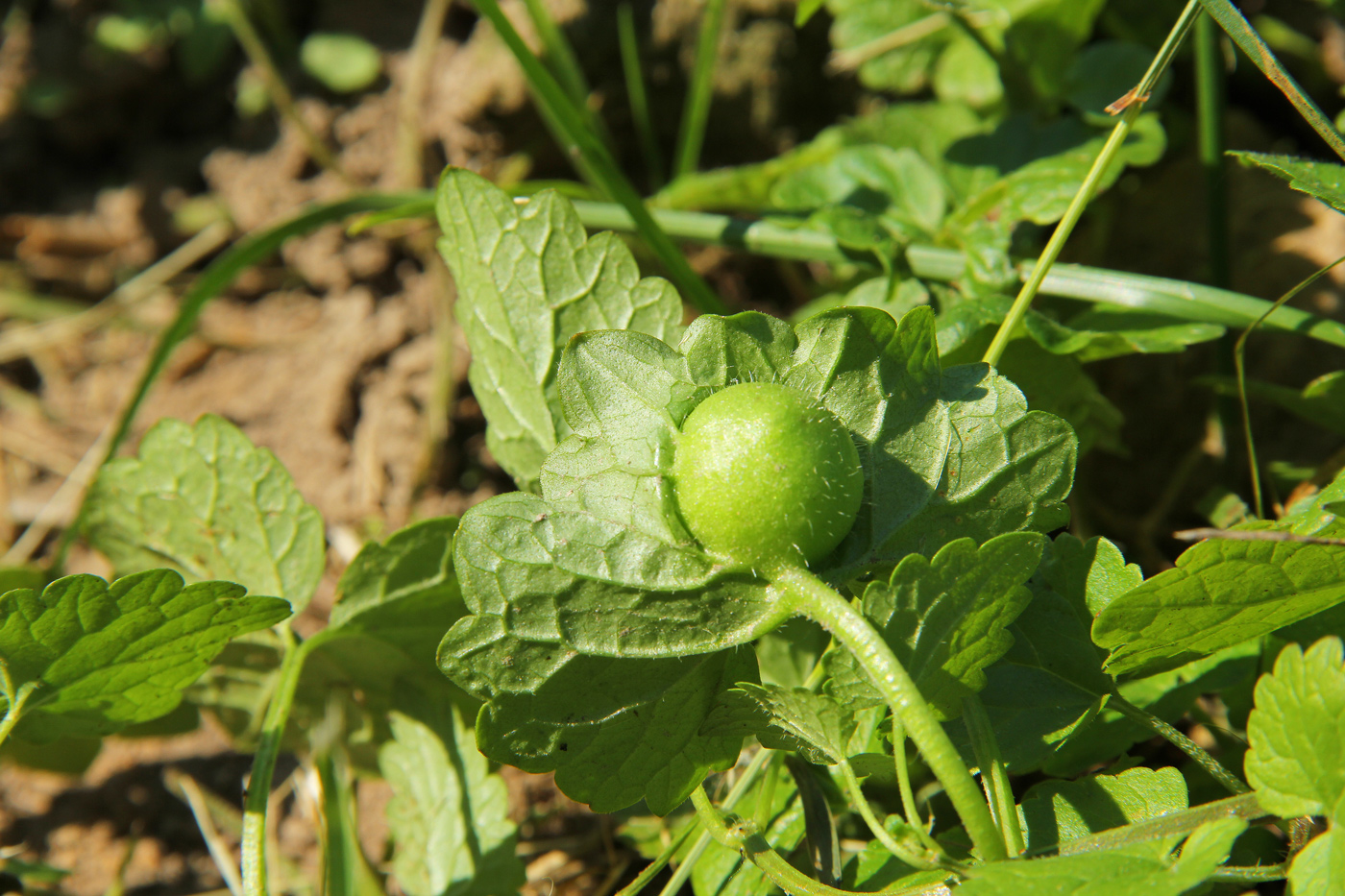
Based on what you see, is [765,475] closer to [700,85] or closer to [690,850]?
[690,850]

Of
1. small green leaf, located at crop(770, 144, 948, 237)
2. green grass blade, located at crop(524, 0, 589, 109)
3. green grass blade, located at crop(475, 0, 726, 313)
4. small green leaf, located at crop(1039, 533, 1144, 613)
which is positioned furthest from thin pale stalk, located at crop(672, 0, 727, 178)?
small green leaf, located at crop(1039, 533, 1144, 613)

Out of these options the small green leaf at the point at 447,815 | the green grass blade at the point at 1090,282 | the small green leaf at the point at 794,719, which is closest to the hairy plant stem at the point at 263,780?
the small green leaf at the point at 447,815

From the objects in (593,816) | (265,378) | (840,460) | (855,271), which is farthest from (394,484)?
(840,460)

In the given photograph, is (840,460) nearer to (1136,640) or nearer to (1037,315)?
(1136,640)

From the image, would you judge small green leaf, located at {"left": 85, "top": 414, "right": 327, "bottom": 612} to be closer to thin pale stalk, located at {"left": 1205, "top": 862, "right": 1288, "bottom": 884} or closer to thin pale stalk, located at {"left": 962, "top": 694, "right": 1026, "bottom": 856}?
thin pale stalk, located at {"left": 962, "top": 694, "right": 1026, "bottom": 856}

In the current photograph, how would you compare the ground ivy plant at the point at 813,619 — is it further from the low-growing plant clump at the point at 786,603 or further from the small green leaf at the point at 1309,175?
the small green leaf at the point at 1309,175
